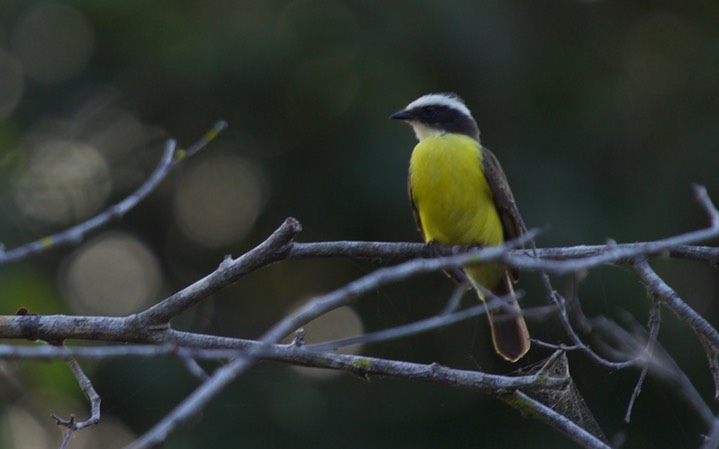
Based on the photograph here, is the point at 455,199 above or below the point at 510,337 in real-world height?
above

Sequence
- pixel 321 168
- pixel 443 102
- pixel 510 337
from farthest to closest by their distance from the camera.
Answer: pixel 321 168
pixel 443 102
pixel 510 337

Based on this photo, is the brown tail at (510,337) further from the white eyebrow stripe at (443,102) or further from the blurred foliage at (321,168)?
the blurred foliage at (321,168)

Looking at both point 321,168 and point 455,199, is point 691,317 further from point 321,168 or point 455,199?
point 321,168

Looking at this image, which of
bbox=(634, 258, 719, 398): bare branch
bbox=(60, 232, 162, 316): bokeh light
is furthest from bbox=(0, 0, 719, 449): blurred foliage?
bbox=(634, 258, 719, 398): bare branch

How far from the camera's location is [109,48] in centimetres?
889

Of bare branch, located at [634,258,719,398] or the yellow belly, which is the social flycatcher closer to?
the yellow belly

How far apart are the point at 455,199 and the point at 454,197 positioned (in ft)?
0.04

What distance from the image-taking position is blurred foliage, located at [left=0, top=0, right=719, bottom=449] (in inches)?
320

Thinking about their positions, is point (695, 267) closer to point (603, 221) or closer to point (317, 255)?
point (603, 221)

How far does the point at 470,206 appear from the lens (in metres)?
5.11

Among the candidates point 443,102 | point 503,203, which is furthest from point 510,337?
point 443,102

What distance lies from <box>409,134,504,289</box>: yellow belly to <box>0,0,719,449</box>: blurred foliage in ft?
7.85

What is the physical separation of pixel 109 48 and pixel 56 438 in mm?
2986

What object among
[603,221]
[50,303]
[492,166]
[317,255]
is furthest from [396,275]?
[603,221]
